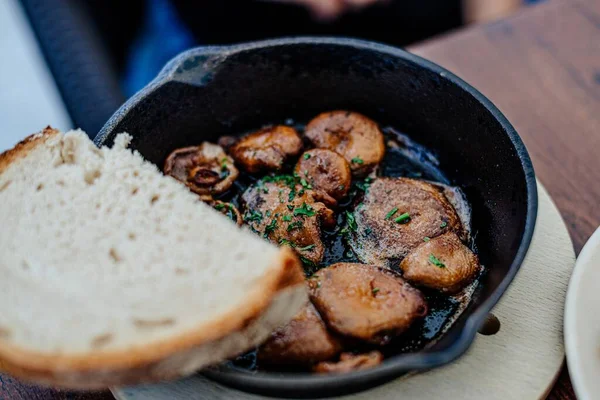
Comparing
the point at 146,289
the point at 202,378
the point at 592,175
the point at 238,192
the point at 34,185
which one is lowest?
the point at 592,175

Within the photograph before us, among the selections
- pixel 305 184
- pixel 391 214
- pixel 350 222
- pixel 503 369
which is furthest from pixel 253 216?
pixel 503 369

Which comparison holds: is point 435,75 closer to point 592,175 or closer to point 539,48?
point 592,175

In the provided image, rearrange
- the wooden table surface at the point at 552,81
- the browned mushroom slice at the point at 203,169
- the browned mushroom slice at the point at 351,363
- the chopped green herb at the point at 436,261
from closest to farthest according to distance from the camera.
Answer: the browned mushroom slice at the point at 351,363 → the chopped green herb at the point at 436,261 → the browned mushroom slice at the point at 203,169 → the wooden table surface at the point at 552,81

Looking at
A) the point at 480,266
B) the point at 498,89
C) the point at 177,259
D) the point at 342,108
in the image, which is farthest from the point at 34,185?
the point at 498,89

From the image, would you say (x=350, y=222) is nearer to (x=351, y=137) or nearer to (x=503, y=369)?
(x=351, y=137)

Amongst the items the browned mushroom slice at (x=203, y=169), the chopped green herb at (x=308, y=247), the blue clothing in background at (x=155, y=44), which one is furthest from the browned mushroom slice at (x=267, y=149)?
the blue clothing in background at (x=155, y=44)

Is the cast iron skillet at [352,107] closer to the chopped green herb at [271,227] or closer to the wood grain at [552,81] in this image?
the wood grain at [552,81]

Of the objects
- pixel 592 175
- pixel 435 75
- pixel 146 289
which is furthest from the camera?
pixel 592 175
